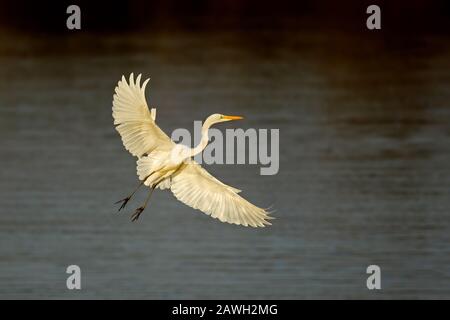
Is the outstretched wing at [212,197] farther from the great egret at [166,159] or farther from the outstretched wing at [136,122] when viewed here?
the outstretched wing at [136,122]

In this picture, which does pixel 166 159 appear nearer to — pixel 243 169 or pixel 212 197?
pixel 212 197

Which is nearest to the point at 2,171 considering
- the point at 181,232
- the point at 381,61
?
the point at 181,232

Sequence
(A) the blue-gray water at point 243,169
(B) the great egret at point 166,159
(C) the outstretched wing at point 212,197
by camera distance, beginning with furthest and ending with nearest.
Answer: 1. (A) the blue-gray water at point 243,169
2. (B) the great egret at point 166,159
3. (C) the outstretched wing at point 212,197

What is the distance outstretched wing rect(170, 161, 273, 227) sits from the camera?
612cm

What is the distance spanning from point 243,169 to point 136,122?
8.80ft

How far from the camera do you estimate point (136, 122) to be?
20.8 ft

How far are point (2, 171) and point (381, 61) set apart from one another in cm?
424

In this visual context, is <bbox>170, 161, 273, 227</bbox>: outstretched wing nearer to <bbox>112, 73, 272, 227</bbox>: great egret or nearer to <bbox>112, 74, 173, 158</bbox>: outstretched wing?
<bbox>112, 73, 272, 227</bbox>: great egret

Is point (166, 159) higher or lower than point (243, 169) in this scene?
lower

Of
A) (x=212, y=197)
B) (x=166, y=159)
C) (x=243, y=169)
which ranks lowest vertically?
(x=212, y=197)

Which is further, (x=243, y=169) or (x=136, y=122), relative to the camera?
(x=243, y=169)

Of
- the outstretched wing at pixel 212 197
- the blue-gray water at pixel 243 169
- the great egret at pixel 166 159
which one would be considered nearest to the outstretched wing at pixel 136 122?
the great egret at pixel 166 159

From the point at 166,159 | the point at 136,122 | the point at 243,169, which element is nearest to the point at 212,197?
the point at 166,159

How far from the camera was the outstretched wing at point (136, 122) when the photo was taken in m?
6.22
